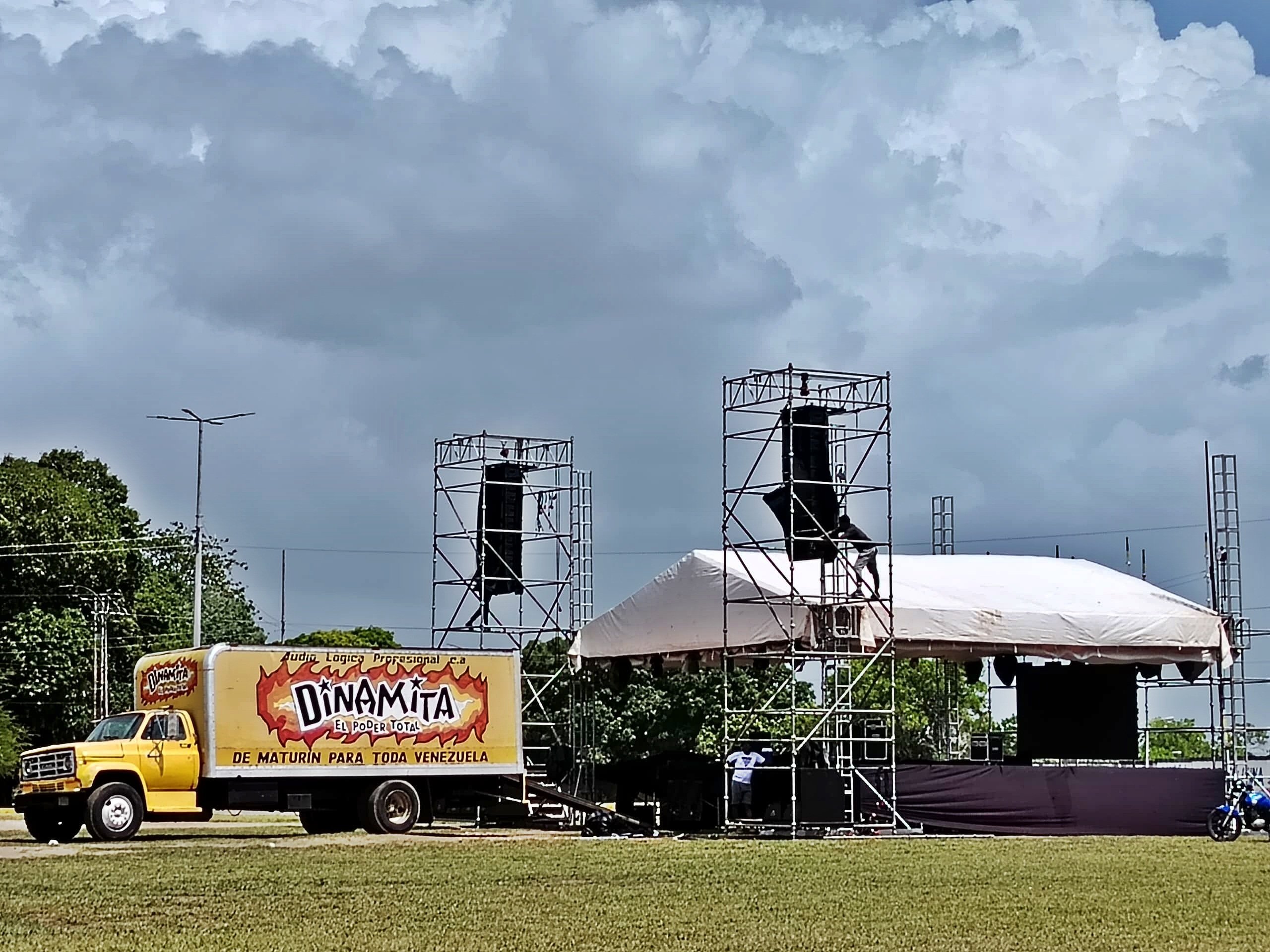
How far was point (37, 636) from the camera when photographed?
54781mm

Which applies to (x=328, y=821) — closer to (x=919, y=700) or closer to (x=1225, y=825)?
(x=1225, y=825)

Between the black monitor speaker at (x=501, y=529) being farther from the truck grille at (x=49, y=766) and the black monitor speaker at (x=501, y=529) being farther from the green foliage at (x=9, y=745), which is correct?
the green foliage at (x=9, y=745)

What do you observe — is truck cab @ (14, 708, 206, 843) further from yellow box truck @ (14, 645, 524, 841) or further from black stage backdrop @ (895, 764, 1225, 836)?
black stage backdrop @ (895, 764, 1225, 836)

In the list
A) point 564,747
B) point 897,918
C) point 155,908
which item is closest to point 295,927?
point 155,908

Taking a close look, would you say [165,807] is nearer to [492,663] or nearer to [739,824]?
[492,663]

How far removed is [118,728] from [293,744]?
245 centimetres

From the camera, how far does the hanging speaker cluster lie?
99.9ft

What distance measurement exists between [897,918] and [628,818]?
16.0 m

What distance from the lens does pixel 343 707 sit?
29.8m

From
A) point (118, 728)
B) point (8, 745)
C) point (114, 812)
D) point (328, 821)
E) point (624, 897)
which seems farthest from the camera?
point (8, 745)

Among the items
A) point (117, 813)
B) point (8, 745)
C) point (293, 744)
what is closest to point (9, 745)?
point (8, 745)

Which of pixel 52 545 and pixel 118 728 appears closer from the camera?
pixel 118 728

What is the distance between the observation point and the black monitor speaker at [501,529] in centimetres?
3503

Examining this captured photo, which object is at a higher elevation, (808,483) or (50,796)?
(808,483)
